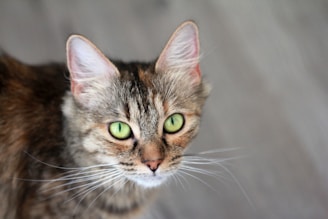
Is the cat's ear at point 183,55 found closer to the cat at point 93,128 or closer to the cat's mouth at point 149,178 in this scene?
the cat at point 93,128

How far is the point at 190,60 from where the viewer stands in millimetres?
1253

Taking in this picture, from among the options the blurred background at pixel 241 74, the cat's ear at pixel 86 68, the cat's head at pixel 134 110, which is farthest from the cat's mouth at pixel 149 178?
the blurred background at pixel 241 74

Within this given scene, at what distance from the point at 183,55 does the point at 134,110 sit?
202mm

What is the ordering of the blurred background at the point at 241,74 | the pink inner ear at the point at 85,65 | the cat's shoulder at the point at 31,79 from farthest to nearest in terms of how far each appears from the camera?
the blurred background at the point at 241,74, the cat's shoulder at the point at 31,79, the pink inner ear at the point at 85,65

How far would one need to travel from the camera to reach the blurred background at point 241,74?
1.70 meters

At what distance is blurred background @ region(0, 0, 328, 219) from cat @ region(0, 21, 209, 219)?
0.46m

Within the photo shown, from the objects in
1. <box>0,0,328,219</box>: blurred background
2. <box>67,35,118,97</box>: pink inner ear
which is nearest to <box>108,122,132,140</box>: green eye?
<box>67,35,118,97</box>: pink inner ear

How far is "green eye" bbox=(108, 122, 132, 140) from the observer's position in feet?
3.85

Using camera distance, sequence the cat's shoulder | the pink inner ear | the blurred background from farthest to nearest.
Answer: the blurred background, the cat's shoulder, the pink inner ear

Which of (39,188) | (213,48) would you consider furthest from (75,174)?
(213,48)

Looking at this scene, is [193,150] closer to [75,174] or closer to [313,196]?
[313,196]

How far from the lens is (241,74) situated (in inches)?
82.4

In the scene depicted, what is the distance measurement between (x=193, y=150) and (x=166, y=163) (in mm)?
653

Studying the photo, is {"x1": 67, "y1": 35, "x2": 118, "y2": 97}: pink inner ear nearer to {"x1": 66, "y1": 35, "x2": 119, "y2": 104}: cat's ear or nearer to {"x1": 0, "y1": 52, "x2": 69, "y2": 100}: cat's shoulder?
{"x1": 66, "y1": 35, "x2": 119, "y2": 104}: cat's ear
